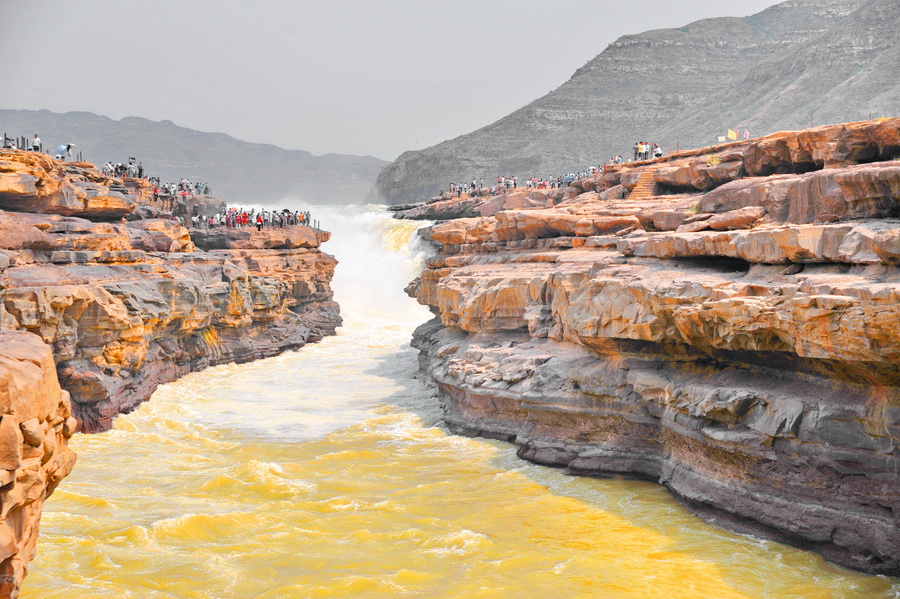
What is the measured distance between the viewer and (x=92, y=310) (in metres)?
18.8

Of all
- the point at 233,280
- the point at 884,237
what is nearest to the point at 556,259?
the point at 884,237

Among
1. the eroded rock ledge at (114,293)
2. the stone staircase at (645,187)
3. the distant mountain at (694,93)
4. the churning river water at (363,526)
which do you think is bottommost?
the churning river water at (363,526)

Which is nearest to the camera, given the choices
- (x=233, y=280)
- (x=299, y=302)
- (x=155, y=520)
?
(x=155, y=520)

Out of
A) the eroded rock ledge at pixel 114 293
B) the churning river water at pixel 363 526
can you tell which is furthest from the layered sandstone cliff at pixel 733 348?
the eroded rock ledge at pixel 114 293

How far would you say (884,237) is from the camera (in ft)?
32.5

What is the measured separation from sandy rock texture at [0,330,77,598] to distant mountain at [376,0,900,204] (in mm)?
55861

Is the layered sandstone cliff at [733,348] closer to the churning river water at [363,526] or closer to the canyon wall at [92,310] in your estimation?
the churning river water at [363,526]

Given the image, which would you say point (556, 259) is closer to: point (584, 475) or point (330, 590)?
point (584, 475)

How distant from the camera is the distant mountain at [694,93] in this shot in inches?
2431

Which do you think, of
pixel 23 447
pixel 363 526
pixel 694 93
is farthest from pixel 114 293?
pixel 694 93

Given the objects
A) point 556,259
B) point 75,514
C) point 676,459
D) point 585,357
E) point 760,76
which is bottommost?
point 75,514

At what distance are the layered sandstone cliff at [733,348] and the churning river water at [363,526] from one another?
66cm

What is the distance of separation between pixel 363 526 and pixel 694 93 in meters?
86.4

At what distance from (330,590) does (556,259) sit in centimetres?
1158
